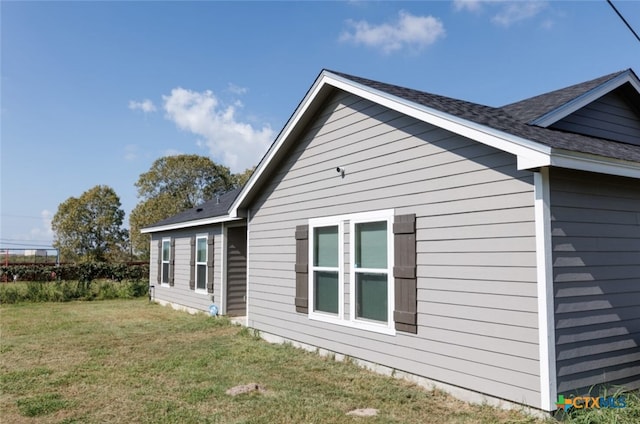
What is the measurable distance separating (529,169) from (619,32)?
4484 mm

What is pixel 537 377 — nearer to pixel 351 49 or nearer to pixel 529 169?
pixel 529 169

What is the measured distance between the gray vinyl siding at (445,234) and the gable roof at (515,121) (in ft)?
0.78

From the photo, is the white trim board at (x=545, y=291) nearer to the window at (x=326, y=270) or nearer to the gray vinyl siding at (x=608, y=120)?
the gray vinyl siding at (x=608, y=120)

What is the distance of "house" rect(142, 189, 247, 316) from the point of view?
11.2m

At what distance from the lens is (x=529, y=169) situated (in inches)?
162

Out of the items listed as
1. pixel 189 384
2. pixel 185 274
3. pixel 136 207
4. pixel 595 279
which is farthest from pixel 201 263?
pixel 136 207

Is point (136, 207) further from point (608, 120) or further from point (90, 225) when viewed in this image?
point (608, 120)

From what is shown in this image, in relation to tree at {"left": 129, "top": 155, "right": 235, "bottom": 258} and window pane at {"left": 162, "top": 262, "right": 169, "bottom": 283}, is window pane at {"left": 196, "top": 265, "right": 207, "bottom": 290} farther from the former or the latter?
tree at {"left": 129, "top": 155, "right": 235, "bottom": 258}

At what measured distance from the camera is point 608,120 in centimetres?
618

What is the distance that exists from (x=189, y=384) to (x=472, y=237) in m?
3.93

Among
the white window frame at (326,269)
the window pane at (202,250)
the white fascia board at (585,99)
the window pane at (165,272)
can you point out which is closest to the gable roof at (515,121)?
the white fascia board at (585,99)

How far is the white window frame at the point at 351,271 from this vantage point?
5.63m

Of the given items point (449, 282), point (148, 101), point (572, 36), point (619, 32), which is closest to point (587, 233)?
point (449, 282)

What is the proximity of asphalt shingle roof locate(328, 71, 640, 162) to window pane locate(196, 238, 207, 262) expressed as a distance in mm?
7171
